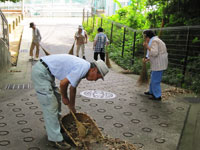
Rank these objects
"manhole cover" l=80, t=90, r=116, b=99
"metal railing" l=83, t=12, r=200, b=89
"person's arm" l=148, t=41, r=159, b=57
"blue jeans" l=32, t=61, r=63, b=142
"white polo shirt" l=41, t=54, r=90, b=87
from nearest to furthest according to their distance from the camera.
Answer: "white polo shirt" l=41, t=54, r=90, b=87, "blue jeans" l=32, t=61, r=63, b=142, "person's arm" l=148, t=41, r=159, b=57, "manhole cover" l=80, t=90, r=116, b=99, "metal railing" l=83, t=12, r=200, b=89

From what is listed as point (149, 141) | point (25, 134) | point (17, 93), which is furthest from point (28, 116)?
point (149, 141)

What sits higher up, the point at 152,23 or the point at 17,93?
the point at 152,23

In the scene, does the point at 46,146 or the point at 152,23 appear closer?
the point at 46,146

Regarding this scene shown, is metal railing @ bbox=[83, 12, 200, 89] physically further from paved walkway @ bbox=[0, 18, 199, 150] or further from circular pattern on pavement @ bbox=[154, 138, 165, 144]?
circular pattern on pavement @ bbox=[154, 138, 165, 144]

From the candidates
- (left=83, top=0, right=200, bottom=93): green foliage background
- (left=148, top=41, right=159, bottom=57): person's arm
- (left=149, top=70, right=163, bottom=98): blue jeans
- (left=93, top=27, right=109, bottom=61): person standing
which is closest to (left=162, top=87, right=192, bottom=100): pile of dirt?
(left=83, top=0, right=200, bottom=93): green foliage background

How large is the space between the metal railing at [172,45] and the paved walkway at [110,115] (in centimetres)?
188

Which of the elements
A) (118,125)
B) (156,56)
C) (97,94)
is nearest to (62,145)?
(118,125)

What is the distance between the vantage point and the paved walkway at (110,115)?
390cm

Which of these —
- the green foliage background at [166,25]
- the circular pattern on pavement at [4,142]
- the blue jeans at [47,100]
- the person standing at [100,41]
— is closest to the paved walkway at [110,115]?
the circular pattern on pavement at [4,142]

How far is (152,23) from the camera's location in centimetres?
1202

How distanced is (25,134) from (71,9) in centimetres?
3269

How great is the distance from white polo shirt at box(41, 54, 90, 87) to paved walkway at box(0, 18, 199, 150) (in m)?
1.09

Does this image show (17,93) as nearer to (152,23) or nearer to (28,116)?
(28,116)

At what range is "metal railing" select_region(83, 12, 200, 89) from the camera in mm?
7886
